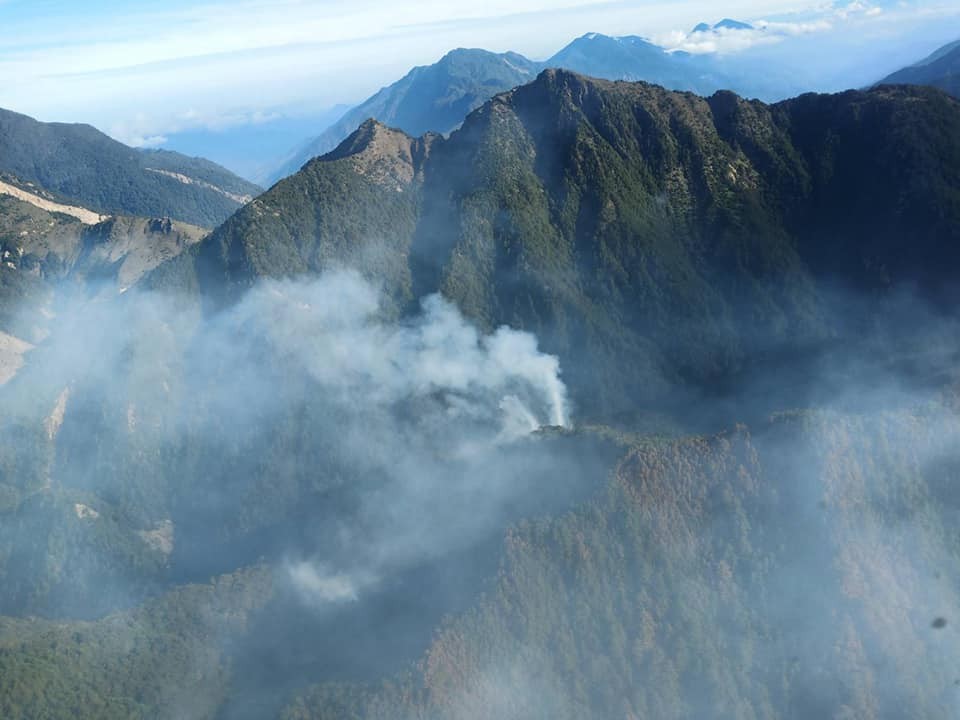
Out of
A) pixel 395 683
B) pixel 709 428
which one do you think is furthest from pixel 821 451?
pixel 395 683

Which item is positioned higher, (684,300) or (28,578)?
(684,300)

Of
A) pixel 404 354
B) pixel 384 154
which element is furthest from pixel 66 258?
pixel 404 354

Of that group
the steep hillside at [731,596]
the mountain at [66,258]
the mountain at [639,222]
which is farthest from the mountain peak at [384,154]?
the steep hillside at [731,596]

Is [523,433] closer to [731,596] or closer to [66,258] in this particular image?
[731,596]

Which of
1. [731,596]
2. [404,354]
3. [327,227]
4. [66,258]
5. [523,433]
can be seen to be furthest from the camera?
[66,258]

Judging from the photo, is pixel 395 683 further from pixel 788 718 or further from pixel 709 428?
pixel 709 428

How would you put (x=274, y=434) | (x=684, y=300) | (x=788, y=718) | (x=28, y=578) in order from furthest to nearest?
1. (x=684, y=300)
2. (x=274, y=434)
3. (x=28, y=578)
4. (x=788, y=718)

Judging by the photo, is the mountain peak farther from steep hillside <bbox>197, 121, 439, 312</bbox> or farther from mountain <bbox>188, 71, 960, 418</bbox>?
mountain <bbox>188, 71, 960, 418</bbox>
